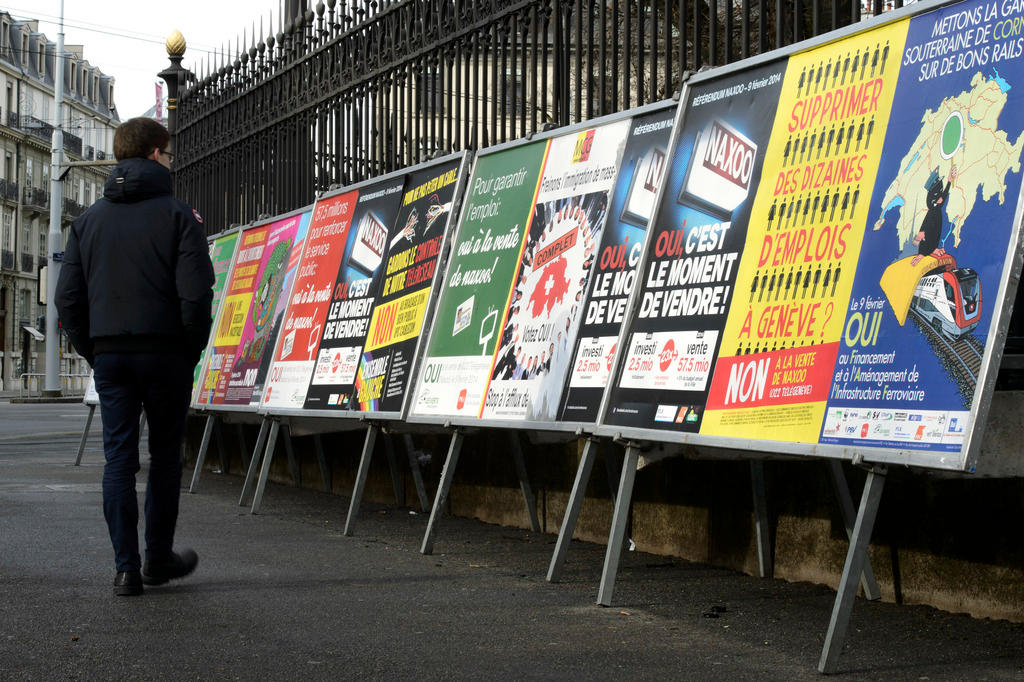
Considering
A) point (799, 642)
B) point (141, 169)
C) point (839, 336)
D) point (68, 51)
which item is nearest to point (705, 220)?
point (839, 336)

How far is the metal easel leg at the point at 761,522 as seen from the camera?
253 inches

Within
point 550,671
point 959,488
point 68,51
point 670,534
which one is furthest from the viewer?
point 68,51

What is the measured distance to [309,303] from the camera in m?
9.77

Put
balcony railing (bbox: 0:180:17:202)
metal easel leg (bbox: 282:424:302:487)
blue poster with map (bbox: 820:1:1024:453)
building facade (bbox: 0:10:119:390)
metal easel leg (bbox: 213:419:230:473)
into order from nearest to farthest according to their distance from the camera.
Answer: blue poster with map (bbox: 820:1:1024:453)
metal easel leg (bbox: 282:424:302:487)
metal easel leg (bbox: 213:419:230:473)
balcony railing (bbox: 0:180:17:202)
building facade (bbox: 0:10:119:390)

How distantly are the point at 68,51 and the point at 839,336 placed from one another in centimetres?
8398

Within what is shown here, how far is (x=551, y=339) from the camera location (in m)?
6.84

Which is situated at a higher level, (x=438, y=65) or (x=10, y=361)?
(x=438, y=65)

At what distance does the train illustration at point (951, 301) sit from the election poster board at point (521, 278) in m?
2.01

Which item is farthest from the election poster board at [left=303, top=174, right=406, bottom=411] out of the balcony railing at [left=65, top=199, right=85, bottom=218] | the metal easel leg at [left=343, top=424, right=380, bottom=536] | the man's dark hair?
the balcony railing at [left=65, top=199, right=85, bottom=218]

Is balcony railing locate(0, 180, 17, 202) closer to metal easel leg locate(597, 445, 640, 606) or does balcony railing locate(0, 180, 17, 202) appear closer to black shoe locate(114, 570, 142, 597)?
black shoe locate(114, 570, 142, 597)

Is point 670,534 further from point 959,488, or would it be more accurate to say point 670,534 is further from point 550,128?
point 550,128

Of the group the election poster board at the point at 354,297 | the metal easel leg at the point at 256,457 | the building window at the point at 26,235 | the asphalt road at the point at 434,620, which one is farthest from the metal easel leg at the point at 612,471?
the building window at the point at 26,235

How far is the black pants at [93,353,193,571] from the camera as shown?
20.6 ft

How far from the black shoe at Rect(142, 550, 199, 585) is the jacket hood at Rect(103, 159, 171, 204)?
1553mm
